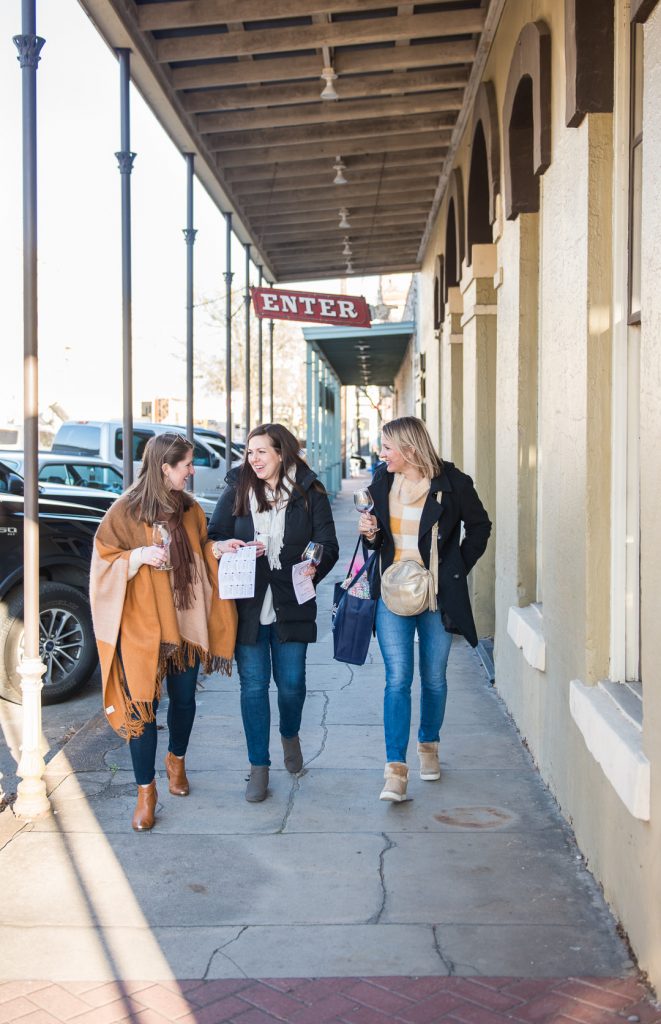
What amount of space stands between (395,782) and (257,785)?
65cm

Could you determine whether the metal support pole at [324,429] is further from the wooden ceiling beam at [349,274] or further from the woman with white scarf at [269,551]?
the woman with white scarf at [269,551]

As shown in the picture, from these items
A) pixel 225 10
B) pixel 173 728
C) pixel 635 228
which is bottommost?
pixel 173 728

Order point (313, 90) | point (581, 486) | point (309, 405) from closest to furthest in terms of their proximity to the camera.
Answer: point (581, 486), point (313, 90), point (309, 405)

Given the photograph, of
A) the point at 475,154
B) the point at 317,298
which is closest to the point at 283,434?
the point at 475,154

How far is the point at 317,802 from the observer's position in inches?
203

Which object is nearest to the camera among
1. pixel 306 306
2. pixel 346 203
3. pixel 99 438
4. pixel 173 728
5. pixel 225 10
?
pixel 173 728

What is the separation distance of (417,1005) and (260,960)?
1.87ft

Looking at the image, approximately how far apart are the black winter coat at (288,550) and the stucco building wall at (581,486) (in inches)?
42.2

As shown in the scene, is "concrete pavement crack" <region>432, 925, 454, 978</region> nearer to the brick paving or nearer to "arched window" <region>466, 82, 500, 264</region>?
the brick paving

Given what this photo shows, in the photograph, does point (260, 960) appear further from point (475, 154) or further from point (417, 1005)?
point (475, 154)

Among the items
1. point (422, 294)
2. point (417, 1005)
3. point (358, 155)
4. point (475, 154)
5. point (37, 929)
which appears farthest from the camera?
point (422, 294)

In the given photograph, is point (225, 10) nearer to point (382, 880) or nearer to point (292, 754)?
point (292, 754)

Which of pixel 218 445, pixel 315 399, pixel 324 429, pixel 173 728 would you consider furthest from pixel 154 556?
pixel 324 429

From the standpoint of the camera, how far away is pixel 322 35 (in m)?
7.71
